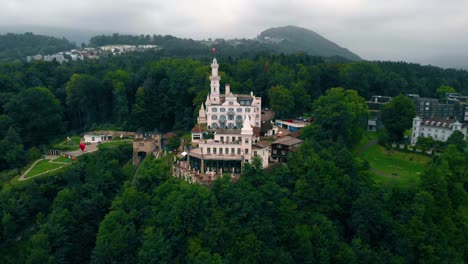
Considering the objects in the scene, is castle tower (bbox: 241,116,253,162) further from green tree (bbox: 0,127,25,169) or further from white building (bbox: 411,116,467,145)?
green tree (bbox: 0,127,25,169)

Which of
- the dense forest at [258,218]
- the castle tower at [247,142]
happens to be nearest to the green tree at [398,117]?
the dense forest at [258,218]

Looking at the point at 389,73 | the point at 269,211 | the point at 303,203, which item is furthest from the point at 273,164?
the point at 389,73

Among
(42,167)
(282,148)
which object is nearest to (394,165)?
(282,148)

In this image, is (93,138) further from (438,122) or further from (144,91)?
(438,122)

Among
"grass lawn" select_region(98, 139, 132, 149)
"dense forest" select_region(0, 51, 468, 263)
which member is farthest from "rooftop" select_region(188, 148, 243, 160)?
"grass lawn" select_region(98, 139, 132, 149)

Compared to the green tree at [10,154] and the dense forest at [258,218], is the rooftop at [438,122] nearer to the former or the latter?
the dense forest at [258,218]

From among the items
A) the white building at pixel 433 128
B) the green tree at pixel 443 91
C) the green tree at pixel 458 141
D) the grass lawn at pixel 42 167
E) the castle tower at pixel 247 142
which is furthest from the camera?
the green tree at pixel 443 91

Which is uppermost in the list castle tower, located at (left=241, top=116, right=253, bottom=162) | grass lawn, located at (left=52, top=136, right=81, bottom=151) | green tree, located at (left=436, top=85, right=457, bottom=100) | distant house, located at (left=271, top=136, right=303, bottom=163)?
green tree, located at (left=436, top=85, right=457, bottom=100)
